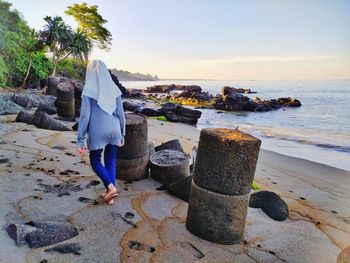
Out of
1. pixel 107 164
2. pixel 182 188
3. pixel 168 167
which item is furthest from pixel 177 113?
pixel 107 164

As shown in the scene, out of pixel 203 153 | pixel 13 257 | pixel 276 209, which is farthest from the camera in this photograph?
pixel 276 209

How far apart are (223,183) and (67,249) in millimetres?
1662

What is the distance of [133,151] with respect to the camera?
4.88 metres

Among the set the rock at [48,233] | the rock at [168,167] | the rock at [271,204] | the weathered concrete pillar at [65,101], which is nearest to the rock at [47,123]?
the weathered concrete pillar at [65,101]

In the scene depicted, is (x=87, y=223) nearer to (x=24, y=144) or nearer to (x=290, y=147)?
(x=24, y=144)

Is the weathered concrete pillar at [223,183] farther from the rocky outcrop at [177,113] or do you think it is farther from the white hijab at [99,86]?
the rocky outcrop at [177,113]

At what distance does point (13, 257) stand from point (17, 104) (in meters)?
12.0

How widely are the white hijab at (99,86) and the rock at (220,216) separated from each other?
154 centimetres

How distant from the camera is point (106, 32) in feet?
144

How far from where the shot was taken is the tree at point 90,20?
138 ft

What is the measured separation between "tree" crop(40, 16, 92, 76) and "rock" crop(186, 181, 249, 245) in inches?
1055

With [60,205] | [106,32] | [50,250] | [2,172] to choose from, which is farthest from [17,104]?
[106,32]

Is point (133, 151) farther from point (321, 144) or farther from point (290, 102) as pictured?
point (290, 102)

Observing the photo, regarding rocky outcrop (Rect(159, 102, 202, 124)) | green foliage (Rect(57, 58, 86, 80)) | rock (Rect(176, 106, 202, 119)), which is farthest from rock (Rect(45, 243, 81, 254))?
green foliage (Rect(57, 58, 86, 80))
